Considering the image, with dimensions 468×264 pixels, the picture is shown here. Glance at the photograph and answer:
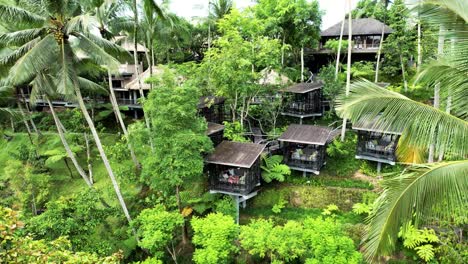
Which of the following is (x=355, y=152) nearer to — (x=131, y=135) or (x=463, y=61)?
(x=131, y=135)

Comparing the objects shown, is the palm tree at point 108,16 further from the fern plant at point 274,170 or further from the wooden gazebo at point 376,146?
the wooden gazebo at point 376,146

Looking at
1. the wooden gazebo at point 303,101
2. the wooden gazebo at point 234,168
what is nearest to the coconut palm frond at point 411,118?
the wooden gazebo at point 234,168

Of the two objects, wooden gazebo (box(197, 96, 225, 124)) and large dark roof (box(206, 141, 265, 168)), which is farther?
wooden gazebo (box(197, 96, 225, 124))

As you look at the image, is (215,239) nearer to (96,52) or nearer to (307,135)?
(307,135)

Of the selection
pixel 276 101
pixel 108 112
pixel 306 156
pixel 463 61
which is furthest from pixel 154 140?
pixel 108 112

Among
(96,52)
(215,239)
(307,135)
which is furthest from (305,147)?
(96,52)

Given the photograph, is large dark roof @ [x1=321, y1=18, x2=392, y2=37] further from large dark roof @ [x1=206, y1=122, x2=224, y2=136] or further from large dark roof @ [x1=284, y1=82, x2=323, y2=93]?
large dark roof @ [x1=206, y1=122, x2=224, y2=136]

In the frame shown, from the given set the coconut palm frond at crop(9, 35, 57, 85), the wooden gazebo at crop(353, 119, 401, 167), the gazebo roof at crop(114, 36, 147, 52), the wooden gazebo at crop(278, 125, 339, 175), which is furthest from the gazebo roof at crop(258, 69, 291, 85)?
the coconut palm frond at crop(9, 35, 57, 85)
